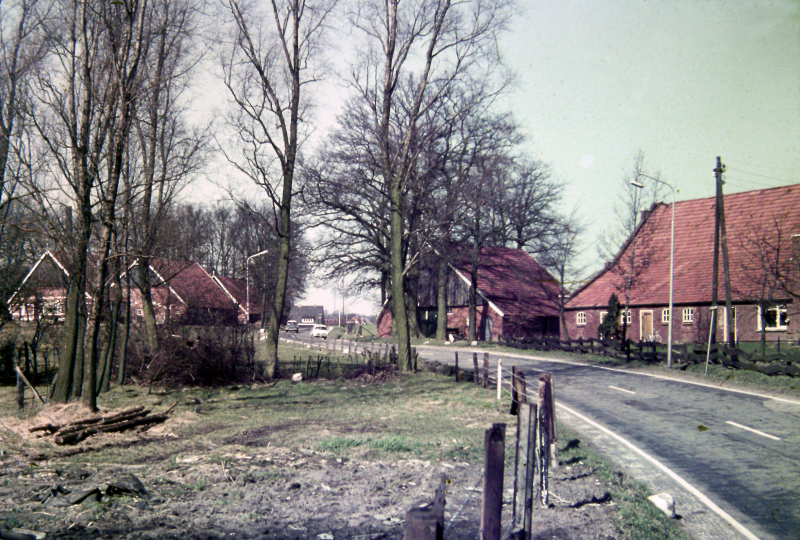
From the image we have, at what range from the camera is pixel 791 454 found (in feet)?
30.8

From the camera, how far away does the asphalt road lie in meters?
6.62

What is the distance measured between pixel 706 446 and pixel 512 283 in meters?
41.3

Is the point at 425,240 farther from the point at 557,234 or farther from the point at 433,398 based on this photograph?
the point at 557,234

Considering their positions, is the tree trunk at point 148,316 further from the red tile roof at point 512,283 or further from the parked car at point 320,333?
the parked car at point 320,333

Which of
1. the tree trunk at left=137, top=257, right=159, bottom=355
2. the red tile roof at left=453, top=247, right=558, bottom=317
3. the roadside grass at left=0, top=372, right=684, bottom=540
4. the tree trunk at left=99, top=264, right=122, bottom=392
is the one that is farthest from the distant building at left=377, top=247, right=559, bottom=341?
the tree trunk at left=99, top=264, right=122, bottom=392

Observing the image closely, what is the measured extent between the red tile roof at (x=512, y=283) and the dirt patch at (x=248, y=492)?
38307 millimetres

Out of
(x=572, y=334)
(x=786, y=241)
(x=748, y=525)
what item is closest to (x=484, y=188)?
(x=786, y=241)

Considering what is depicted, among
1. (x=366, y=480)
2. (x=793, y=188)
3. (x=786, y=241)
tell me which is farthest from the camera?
(x=793, y=188)

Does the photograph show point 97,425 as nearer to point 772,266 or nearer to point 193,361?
point 193,361

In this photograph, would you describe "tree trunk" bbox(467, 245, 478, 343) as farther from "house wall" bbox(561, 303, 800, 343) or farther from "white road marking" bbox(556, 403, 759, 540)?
"white road marking" bbox(556, 403, 759, 540)

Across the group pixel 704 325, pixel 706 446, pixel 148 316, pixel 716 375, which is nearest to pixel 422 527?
pixel 706 446

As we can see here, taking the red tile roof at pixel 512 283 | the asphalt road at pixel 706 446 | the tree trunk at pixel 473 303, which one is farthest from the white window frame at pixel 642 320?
the asphalt road at pixel 706 446

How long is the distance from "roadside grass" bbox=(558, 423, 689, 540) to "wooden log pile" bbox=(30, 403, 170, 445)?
781 centimetres

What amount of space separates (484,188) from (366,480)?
15963 mm
